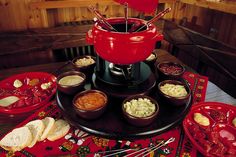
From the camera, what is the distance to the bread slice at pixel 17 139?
1466 mm

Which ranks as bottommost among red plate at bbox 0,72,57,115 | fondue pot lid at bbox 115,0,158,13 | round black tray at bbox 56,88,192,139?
red plate at bbox 0,72,57,115

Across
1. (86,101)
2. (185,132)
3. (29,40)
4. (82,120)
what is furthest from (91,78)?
(29,40)

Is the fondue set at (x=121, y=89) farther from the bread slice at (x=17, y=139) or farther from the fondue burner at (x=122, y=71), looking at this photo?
the bread slice at (x=17, y=139)

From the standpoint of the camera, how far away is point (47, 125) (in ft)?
5.41

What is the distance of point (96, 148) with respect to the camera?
151cm

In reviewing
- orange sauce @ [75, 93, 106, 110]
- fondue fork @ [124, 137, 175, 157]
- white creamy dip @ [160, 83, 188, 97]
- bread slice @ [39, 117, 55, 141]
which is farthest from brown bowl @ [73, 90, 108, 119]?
white creamy dip @ [160, 83, 188, 97]

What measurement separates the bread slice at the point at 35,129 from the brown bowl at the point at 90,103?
0.33 meters

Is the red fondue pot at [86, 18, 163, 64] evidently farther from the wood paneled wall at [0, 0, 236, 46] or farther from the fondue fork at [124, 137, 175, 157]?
the wood paneled wall at [0, 0, 236, 46]

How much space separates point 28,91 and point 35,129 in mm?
595

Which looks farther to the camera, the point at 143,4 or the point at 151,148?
the point at 143,4

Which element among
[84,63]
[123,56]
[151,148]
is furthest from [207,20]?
[151,148]

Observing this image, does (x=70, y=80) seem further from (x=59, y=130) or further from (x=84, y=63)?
(x=59, y=130)

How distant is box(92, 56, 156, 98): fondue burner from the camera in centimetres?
168

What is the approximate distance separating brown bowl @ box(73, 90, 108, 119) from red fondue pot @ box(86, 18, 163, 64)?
30 centimetres
